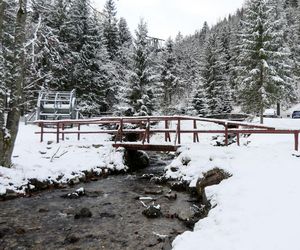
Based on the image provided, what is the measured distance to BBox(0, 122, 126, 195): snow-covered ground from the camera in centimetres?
1044

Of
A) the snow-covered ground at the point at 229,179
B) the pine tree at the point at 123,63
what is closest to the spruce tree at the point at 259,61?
the pine tree at the point at 123,63

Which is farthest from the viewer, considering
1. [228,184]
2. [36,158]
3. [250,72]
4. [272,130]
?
[250,72]

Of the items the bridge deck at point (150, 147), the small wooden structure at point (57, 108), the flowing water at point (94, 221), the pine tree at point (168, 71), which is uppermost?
the pine tree at point (168, 71)

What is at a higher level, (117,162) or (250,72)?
(250,72)

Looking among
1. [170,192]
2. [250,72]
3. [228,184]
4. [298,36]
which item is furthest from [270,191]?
[298,36]

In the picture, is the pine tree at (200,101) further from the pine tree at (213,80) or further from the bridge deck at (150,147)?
the bridge deck at (150,147)

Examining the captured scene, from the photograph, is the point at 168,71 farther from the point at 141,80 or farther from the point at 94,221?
the point at 94,221

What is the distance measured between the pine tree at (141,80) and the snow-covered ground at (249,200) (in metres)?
13.8

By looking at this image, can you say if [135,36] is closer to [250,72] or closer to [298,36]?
[250,72]

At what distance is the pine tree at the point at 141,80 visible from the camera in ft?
82.9

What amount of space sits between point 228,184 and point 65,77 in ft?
71.6

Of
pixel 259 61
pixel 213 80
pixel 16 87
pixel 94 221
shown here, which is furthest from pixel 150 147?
pixel 213 80

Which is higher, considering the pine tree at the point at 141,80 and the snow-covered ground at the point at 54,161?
the pine tree at the point at 141,80

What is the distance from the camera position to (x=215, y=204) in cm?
740
